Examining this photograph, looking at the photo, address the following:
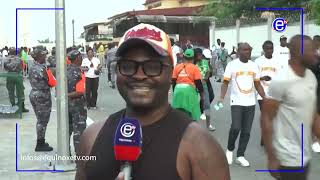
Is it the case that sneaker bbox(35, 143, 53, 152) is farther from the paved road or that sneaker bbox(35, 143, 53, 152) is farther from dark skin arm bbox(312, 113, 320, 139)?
dark skin arm bbox(312, 113, 320, 139)

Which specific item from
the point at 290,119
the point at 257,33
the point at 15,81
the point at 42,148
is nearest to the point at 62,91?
the point at 42,148

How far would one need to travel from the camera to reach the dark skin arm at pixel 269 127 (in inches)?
173

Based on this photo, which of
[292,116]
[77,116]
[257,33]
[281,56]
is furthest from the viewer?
[257,33]

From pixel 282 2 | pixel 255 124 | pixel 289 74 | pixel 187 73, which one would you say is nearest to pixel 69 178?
pixel 187 73

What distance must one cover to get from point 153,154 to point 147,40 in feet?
1.29

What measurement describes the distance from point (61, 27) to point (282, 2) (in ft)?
47.5

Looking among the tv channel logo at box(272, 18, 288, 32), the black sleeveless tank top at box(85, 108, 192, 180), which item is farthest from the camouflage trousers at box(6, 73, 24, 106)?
the black sleeveless tank top at box(85, 108, 192, 180)

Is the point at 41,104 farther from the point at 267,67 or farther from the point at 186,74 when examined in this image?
the point at 267,67

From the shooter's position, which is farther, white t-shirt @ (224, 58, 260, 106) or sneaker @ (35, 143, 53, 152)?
sneaker @ (35, 143, 53, 152)

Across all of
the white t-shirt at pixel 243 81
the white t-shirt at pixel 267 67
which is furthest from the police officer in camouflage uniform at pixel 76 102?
the white t-shirt at pixel 267 67

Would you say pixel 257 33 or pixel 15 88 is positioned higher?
pixel 257 33

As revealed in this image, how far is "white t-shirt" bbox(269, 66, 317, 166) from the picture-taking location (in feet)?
14.4

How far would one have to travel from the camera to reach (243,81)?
7293 millimetres

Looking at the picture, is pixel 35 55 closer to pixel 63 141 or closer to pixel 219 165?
pixel 63 141
